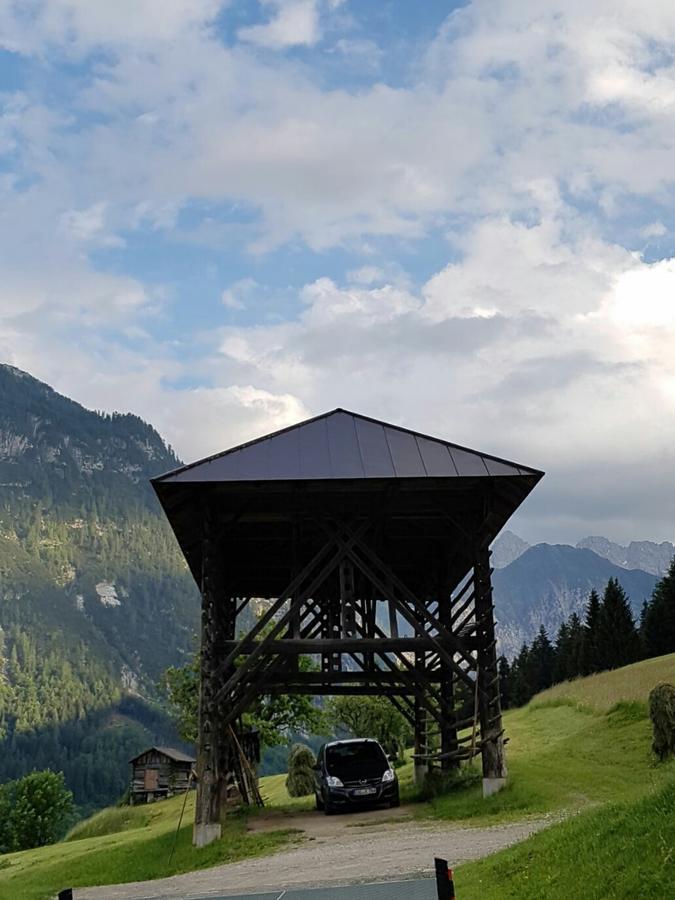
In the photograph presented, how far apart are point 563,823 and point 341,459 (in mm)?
9800

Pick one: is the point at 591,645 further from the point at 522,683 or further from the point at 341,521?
the point at 341,521

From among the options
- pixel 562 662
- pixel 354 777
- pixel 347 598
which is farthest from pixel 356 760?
pixel 562 662

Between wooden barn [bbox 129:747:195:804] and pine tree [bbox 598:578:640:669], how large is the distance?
38511 millimetres

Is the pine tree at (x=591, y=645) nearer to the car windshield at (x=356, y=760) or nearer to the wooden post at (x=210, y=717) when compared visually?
the car windshield at (x=356, y=760)

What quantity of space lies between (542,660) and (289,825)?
69137mm

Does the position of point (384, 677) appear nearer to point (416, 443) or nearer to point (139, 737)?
point (416, 443)

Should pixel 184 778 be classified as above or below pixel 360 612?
below

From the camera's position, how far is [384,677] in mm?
23797

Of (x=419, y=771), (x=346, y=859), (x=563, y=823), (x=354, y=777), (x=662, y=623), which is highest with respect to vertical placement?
(x=662, y=623)

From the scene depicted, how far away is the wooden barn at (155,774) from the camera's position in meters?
82.6

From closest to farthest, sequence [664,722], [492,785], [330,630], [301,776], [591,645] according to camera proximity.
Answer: [492,785] < [664,722] < [330,630] < [301,776] < [591,645]

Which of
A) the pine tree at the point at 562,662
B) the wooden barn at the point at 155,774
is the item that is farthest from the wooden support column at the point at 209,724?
the wooden barn at the point at 155,774

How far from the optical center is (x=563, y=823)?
35.9ft

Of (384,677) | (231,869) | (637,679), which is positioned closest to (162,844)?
(231,869)
